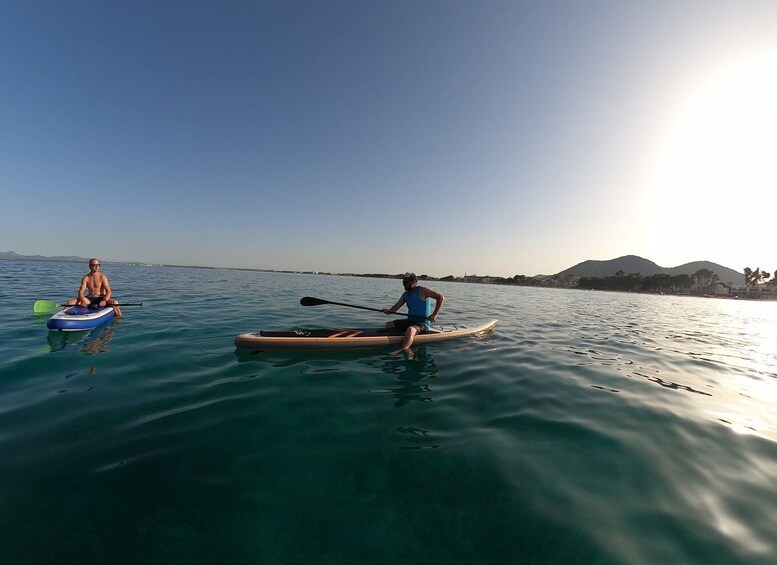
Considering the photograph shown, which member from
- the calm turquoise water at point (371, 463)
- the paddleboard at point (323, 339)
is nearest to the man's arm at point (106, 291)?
the calm turquoise water at point (371, 463)

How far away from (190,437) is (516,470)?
402 cm

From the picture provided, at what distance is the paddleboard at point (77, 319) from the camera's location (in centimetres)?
833

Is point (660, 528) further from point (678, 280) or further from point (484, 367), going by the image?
point (678, 280)

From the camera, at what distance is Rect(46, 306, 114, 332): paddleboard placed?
8328 millimetres

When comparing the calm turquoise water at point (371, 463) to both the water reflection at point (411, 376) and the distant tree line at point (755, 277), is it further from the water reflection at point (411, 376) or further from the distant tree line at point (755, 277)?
the distant tree line at point (755, 277)

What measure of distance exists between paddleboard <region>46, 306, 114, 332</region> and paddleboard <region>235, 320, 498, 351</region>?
533 centimetres

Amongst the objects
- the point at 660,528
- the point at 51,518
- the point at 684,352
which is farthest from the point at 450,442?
the point at 684,352

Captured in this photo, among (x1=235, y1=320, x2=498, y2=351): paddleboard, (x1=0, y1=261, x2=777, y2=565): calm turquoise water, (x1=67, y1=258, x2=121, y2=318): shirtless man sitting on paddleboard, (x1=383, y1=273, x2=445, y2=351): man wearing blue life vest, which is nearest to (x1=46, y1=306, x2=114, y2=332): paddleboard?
(x1=67, y1=258, x2=121, y2=318): shirtless man sitting on paddleboard

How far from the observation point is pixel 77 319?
8.64m

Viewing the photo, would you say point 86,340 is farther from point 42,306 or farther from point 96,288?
point 42,306

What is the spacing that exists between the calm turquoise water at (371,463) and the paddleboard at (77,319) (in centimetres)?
151

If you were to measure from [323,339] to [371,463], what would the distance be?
476 cm

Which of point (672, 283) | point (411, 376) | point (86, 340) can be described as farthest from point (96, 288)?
point (672, 283)

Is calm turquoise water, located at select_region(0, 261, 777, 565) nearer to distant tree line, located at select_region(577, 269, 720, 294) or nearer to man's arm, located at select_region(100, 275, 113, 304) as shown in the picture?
man's arm, located at select_region(100, 275, 113, 304)
